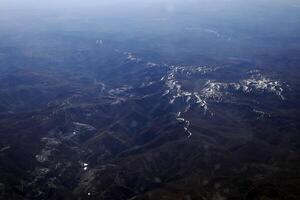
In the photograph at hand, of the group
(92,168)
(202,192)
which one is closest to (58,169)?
(92,168)

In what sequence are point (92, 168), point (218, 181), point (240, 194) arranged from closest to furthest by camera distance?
point (240, 194)
point (218, 181)
point (92, 168)

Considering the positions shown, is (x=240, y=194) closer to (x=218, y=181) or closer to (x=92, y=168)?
(x=218, y=181)

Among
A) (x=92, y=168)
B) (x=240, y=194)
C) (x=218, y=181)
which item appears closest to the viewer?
(x=240, y=194)

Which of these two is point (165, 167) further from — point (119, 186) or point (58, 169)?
point (58, 169)

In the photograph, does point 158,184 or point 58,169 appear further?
point 58,169

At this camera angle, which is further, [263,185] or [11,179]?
[11,179]

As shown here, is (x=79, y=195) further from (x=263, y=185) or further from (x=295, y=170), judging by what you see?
(x=295, y=170)

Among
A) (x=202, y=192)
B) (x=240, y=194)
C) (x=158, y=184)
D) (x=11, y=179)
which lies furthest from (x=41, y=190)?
(x=240, y=194)
